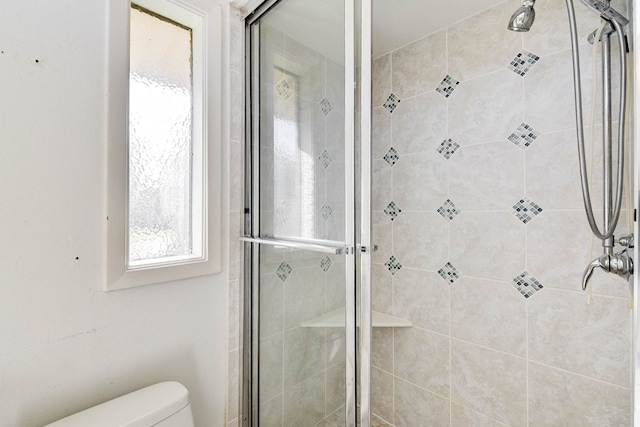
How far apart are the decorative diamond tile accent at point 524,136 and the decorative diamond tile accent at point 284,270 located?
1027 mm

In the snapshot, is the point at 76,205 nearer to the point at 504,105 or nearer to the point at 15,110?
the point at 15,110

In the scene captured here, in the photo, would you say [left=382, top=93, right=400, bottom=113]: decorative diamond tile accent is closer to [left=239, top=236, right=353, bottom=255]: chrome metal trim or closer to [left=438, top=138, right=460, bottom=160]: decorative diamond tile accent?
[left=438, top=138, right=460, bottom=160]: decorative diamond tile accent

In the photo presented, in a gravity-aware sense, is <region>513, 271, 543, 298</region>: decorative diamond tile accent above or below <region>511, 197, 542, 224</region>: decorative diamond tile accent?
below

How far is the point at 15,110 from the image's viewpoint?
28.9 inches

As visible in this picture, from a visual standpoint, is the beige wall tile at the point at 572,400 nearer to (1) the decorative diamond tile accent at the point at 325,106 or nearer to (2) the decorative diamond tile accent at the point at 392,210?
(2) the decorative diamond tile accent at the point at 392,210

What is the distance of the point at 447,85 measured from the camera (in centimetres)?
143

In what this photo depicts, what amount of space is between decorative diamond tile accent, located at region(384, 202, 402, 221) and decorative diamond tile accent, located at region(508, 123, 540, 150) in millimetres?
589

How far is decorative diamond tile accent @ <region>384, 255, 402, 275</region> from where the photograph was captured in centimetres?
161

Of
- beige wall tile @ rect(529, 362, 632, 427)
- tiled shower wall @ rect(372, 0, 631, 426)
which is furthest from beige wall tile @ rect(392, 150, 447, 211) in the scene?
beige wall tile @ rect(529, 362, 632, 427)

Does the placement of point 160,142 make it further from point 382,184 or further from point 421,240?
point 421,240

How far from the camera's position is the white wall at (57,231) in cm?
73

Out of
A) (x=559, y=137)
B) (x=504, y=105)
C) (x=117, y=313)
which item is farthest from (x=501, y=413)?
(x=117, y=313)

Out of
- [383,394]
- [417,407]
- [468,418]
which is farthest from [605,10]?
[383,394]

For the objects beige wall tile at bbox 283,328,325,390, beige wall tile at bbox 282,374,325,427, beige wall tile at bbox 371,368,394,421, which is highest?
beige wall tile at bbox 283,328,325,390
